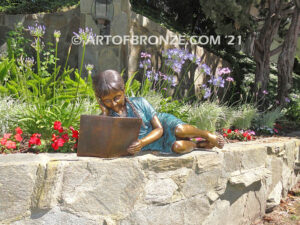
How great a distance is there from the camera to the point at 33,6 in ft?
18.3

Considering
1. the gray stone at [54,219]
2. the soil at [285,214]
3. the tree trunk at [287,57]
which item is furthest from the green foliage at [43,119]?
the tree trunk at [287,57]

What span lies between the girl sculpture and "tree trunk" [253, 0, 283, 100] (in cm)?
378

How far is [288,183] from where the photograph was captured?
3.88 metres

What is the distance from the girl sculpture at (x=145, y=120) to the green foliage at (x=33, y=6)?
4170mm

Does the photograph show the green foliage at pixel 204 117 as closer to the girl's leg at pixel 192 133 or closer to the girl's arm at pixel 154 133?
the girl's leg at pixel 192 133

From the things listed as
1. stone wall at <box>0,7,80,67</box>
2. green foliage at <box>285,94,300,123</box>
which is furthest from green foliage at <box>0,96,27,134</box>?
green foliage at <box>285,94,300,123</box>

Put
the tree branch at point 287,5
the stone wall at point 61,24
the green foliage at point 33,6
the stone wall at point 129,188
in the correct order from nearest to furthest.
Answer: the stone wall at point 129,188, the stone wall at point 61,24, the green foliage at point 33,6, the tree branch at point 287,5

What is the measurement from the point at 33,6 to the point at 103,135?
15.7ft

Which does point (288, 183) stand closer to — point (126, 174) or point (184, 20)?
point (126, 174)

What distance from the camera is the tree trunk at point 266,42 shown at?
5.53 metres

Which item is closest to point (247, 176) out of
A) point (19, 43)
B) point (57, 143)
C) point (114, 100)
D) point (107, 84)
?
point (114, 100)

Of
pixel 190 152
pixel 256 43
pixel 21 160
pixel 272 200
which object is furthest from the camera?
pixel 256 43

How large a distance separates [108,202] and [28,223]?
502 mm

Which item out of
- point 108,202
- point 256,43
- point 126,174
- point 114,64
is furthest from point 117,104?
point 256,43
